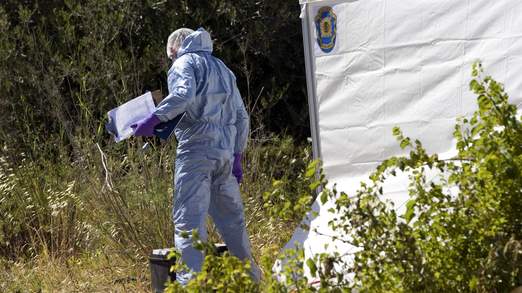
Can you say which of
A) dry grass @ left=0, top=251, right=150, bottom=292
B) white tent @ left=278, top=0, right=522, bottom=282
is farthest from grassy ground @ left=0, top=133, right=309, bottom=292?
white tent @ left=278, top=0, right=522, bottom=282

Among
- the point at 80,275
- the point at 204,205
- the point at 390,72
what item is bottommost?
the point at 80,275

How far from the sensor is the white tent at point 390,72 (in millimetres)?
6223

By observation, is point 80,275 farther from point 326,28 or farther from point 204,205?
point 326,28

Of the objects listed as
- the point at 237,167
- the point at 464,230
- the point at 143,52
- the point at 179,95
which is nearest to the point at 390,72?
the point at 237,167

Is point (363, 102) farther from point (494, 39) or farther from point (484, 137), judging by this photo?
point (484, 137)

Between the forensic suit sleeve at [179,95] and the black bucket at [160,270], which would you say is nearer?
the forensic suit sleeve at [179,95]

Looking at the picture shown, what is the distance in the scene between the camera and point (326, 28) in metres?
6.83

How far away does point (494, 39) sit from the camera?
244 inches

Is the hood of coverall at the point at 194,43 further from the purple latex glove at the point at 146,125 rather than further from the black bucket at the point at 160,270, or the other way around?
the black bucket at the point at 160,270

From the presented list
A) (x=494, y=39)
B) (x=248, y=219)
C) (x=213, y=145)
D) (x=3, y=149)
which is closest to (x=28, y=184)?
(x=3, y=149)

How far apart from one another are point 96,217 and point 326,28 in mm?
2476

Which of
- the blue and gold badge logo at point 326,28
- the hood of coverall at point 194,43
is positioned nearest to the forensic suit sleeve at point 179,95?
the hood of coverall at point 194,43

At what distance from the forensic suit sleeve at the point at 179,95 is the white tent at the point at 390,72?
1.00 m

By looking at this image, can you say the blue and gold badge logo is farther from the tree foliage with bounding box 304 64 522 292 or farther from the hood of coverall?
the tree foliage with bounding box 304 64 522 292
